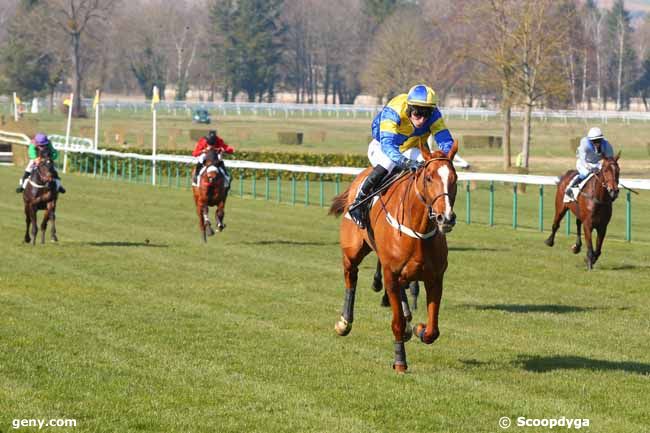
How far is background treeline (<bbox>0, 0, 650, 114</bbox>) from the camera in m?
85.7

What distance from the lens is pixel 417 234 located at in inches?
345

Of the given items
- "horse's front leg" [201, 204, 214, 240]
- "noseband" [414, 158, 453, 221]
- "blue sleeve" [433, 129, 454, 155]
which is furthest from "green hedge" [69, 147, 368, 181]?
"noseband" [414, 158, 453, 221]

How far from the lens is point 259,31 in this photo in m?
113

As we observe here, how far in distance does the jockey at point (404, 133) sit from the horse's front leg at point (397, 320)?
2.70ft

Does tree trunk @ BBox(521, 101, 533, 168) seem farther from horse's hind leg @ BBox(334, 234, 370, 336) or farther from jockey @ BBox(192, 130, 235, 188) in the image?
horse's hind leg @ BBox(334, 234, 370, 336)

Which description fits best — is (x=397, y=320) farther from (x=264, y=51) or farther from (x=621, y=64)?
(x=621, y=64)

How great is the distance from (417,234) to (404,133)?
1.27 metres

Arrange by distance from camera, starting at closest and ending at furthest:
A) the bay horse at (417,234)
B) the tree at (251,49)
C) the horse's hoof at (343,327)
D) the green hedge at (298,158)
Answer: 1. the bay horse at (417,234)
2. the horse's hoof at (343,327)
3. the green hedge at (298,158)
4. the tree at (251,49)

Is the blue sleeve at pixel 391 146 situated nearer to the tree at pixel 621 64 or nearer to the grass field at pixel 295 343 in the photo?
the grass field at pixel 295 343

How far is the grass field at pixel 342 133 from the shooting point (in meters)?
57.3

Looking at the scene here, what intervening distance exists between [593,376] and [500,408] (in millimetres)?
1337

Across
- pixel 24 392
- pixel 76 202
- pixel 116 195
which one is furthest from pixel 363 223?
pixel 116 195

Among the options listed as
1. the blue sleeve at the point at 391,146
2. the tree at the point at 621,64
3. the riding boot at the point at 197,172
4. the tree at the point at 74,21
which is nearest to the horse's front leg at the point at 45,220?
the riding boot at the point at 197,172

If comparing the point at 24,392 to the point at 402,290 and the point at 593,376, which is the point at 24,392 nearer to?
the point at 402,290
